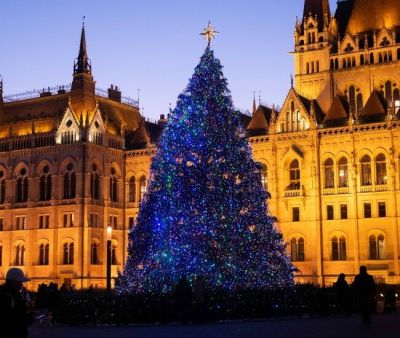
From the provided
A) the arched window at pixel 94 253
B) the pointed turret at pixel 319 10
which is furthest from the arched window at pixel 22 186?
the pointed turret at pixel 319 10

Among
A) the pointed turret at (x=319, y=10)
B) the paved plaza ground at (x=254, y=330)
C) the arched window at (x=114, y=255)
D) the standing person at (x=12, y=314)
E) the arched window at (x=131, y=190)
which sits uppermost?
the pointed turret at (x=319, y=10)

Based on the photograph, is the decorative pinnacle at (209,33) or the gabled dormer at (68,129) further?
the gabled dormer at (68,129)

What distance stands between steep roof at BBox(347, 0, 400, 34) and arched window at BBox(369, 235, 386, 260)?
23803 mm

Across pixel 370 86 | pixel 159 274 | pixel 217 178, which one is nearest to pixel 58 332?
pixel 159 274

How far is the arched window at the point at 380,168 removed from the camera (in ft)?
211

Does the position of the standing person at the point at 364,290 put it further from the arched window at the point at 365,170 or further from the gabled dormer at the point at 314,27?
the gabled dormer at the point at 314,27

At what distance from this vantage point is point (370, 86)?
73.2m

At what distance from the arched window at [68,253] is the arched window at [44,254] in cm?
224

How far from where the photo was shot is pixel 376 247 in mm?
64062

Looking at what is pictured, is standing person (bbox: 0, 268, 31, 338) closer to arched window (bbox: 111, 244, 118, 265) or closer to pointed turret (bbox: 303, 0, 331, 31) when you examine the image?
arched window (bbox: 111, 244, 118, 265)

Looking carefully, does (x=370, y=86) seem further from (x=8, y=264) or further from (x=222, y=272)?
(x=222, y=272)

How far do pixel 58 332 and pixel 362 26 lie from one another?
Answer: 58363 mm

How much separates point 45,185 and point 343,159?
30.1m

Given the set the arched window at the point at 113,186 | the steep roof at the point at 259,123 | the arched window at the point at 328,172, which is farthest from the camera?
the arched window at the point at 113,186
